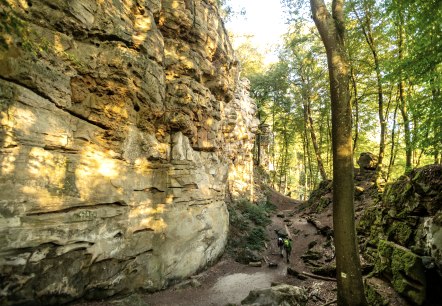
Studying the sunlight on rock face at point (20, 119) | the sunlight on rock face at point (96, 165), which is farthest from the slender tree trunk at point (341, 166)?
the sunlight on rock face at point (20, 119)

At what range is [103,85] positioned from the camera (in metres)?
8.59

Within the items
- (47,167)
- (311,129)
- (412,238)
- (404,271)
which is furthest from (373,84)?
(47,167)

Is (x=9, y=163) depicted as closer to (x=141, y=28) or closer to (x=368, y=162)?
(x=141, y=28)

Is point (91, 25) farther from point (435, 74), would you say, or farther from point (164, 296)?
point (435, 74)

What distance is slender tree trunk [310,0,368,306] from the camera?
6055 mm

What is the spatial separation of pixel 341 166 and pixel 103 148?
23.9 feet

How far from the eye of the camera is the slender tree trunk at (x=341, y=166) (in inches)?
238

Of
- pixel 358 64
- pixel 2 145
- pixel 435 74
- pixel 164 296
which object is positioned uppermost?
pixel 358 64

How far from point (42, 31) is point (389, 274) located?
496 inches

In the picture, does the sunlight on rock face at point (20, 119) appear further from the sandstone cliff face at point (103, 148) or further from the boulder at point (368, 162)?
the boulder at point (368, 162)

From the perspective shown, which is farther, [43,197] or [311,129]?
[311,129]

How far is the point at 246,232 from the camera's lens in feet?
55.5

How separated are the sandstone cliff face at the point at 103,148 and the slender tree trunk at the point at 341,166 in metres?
6.58

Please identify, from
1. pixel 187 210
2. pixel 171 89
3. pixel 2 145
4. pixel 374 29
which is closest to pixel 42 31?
pixel 2 145
